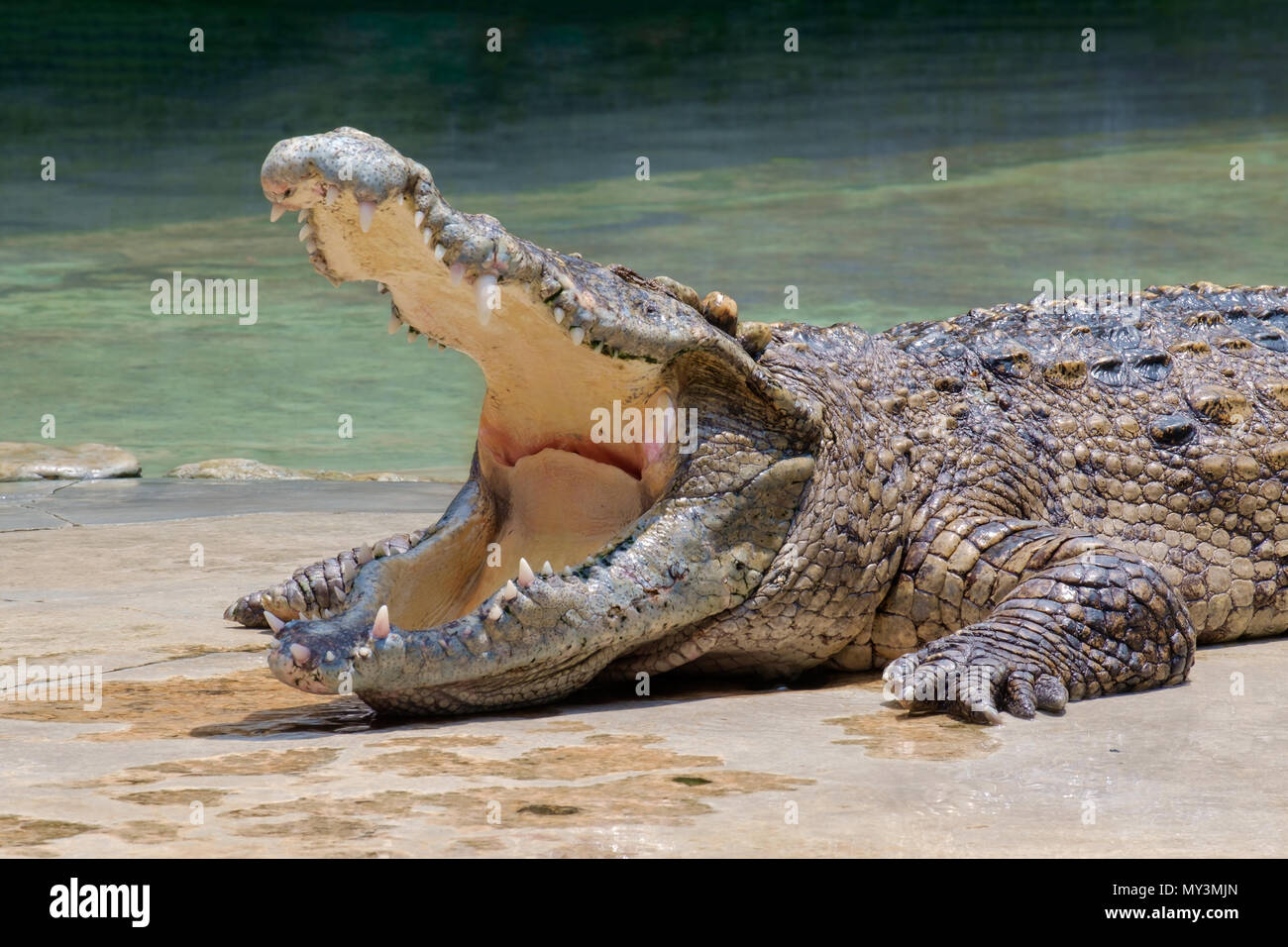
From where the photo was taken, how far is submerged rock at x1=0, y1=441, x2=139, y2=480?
8.85 meters

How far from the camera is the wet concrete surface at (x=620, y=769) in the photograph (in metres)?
2.64

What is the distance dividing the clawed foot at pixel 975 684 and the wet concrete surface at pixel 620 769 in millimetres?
57

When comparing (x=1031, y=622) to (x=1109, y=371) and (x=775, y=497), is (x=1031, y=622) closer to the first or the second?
(x=775, y=497)

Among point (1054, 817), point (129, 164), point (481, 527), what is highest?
point (129, 164)

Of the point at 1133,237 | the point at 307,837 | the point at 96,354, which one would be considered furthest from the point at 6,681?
the point at 1133,237

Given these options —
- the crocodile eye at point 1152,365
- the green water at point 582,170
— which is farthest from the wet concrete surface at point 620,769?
the green water at point 582,170

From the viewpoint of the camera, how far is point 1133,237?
15.0 meters

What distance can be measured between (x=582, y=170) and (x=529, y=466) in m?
14.8

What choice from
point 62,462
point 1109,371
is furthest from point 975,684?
point 62,462

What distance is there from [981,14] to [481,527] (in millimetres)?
22413

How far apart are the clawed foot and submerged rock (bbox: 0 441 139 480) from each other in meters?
6.33

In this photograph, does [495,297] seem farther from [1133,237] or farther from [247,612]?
[1133,237]

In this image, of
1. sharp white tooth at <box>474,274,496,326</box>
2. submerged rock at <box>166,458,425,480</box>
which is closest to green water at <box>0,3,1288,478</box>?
submerged rock at <box>166,458,425,480</box>

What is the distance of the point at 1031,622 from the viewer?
4.07 m
